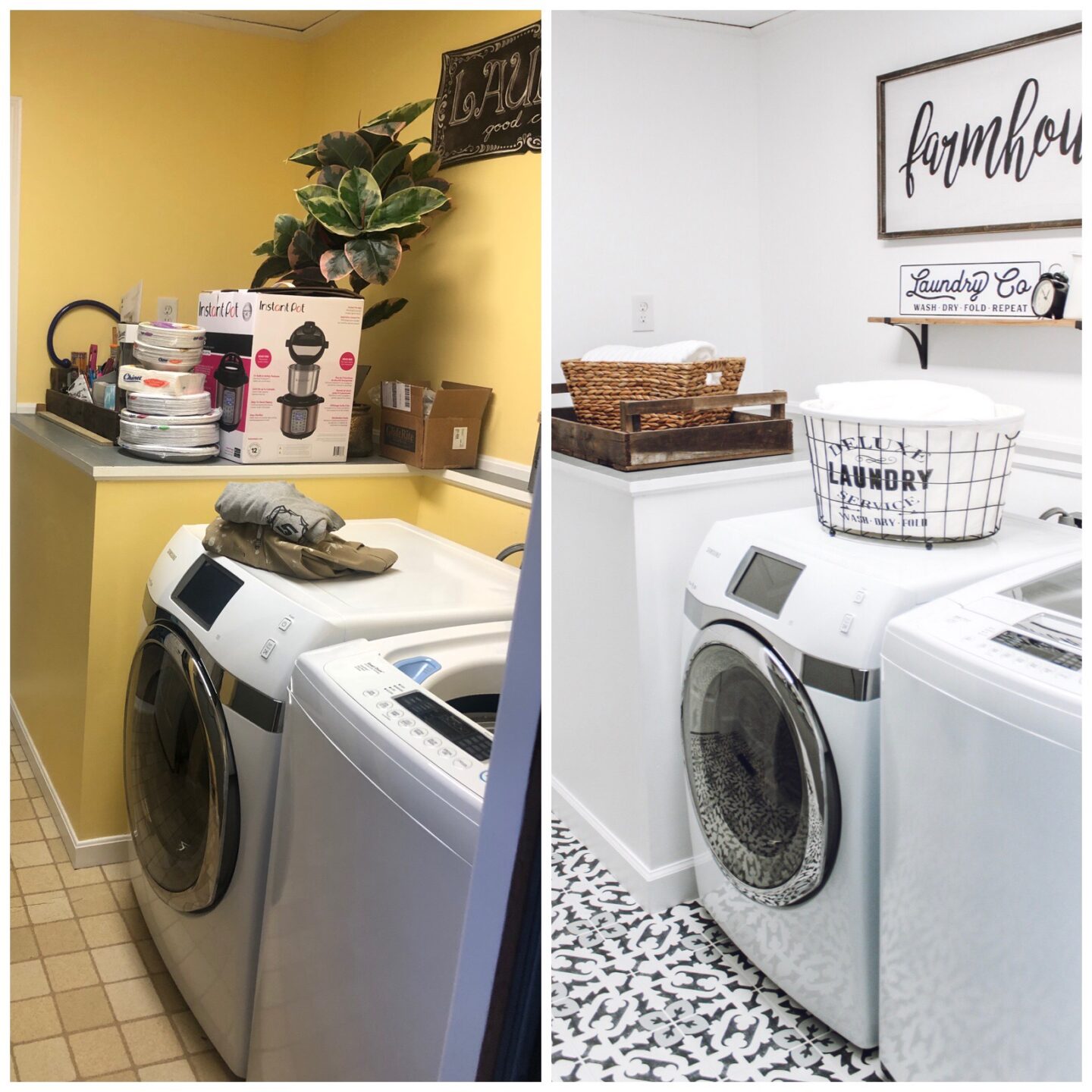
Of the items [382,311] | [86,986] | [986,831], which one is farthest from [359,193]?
[986,831]

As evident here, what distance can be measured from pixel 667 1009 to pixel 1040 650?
3.29ft

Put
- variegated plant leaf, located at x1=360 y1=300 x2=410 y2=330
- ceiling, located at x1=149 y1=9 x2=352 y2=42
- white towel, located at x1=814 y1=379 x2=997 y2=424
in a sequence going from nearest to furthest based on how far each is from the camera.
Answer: white towel, located at x1=814 y1=379 x2=997 y2=424 → variegated plant leaf, located at x1=360 y1=300 x2=410 y2=330 → ceiling, located at x1=149 y1=9 x2=352 y2=42

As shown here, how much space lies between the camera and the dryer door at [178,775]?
1606 millimetres

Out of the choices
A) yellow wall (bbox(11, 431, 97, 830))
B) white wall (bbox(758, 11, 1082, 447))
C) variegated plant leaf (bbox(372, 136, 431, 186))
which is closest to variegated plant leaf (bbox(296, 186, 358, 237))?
variegated plant leaf (bbox(372, 136, 431, 186))

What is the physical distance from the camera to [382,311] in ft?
8.52

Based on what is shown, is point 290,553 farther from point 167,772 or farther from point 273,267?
point 273,267

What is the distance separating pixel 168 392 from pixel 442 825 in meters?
1.70

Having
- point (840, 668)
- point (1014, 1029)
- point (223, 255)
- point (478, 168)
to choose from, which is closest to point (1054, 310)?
point (840, 668)

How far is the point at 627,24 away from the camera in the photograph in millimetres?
2207

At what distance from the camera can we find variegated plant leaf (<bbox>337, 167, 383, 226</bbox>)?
2312mm

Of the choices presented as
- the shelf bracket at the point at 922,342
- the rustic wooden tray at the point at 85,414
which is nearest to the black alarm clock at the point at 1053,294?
the shelf bracket at the point at 922,342

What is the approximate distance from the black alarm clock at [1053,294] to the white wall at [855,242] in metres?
0.04

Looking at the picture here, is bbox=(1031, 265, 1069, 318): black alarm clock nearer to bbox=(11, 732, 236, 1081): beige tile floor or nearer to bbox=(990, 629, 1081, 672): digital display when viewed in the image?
bbox=(990, 629, 1081, 672): digital display

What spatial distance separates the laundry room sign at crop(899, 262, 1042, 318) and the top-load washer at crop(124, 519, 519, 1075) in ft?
3.22
